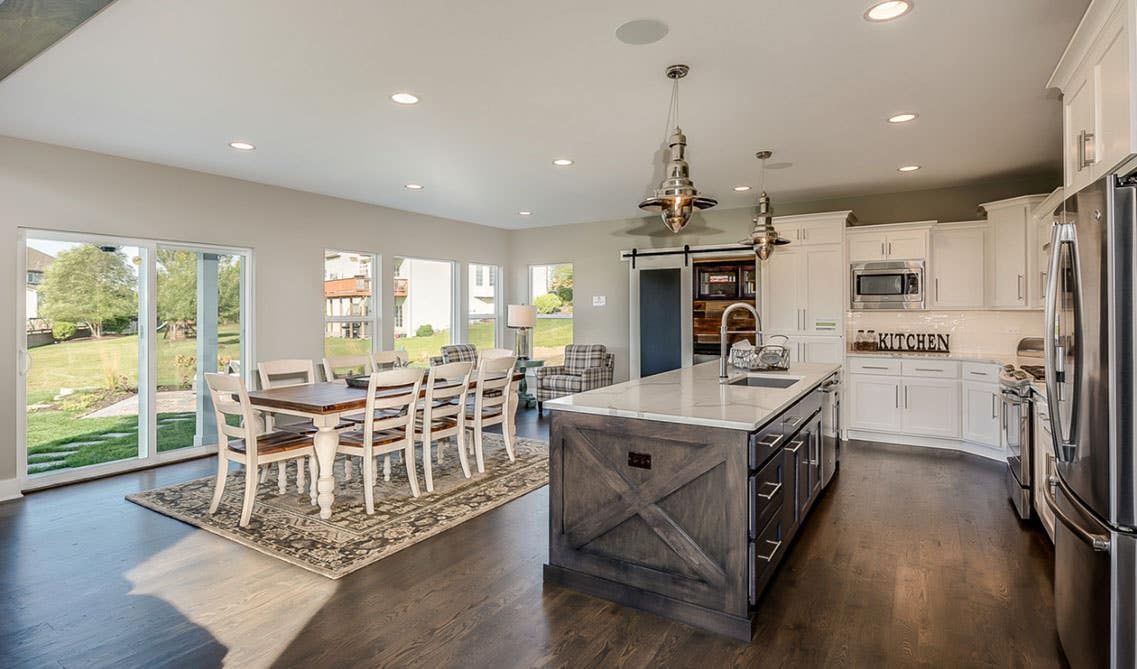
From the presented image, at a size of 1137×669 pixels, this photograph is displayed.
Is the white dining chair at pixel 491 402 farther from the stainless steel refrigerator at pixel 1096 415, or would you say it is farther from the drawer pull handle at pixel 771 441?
the stainless steel refrigerator at pixel 1096 415

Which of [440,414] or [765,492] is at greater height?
[440,414]

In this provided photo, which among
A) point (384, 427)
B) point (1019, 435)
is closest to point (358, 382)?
point (384, 427)

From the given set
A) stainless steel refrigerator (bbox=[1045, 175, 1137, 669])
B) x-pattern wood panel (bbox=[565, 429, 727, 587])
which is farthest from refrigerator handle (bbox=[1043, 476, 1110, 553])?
x-pattern wood panel (bbox=[565, 429, 727, 587])

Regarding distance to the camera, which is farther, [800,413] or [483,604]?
[800,413]

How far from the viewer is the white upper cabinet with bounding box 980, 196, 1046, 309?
5.18 metres

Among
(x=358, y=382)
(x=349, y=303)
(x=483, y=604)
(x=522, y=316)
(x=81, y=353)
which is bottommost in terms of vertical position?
(x=483, y=604)

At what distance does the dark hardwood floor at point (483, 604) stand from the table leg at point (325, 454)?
1.81 feet

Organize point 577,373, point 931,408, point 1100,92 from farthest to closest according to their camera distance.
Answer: point 577,373
point 931,408
point 1100,92

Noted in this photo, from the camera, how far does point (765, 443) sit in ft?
8.23

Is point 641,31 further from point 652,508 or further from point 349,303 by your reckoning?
point 349,303

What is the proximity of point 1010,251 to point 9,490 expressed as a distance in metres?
8.41

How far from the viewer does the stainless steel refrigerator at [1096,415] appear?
68.4 inches

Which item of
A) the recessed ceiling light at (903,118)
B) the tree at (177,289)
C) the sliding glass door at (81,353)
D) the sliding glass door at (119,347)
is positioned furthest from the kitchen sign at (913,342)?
the sliding glass door at (81,353)

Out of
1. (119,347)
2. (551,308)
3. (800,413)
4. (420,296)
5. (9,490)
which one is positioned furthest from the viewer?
(551,308)
